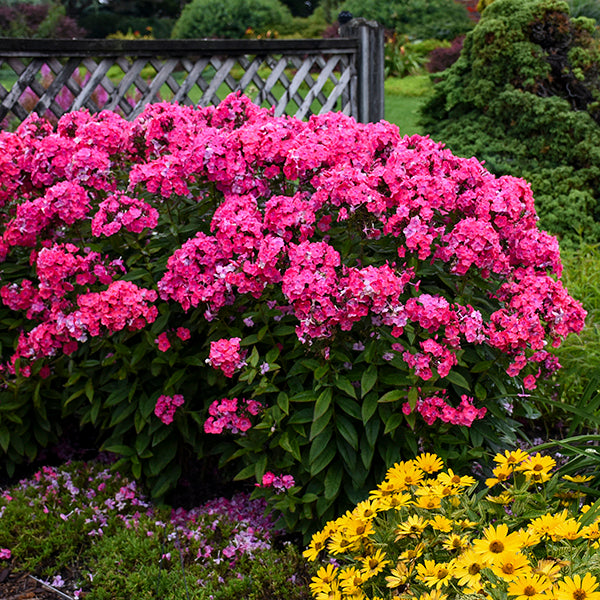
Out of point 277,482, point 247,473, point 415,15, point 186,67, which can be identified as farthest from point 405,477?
point 415,15

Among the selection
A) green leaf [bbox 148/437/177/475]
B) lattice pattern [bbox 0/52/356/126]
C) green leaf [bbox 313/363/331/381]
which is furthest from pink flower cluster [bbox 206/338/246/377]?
lattice pattern [bbox 0/52/356/126]

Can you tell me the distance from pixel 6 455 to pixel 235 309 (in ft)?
5.50

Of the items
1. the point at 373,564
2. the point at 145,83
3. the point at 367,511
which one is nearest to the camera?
the point at 373,564

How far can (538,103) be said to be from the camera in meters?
6.59

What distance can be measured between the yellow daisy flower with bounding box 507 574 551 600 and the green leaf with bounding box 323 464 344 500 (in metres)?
1.19

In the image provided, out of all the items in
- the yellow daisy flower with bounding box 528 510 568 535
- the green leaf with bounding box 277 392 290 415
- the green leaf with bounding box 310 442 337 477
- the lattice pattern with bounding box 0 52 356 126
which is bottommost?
the green leaf with bounding box 310 442 337 477

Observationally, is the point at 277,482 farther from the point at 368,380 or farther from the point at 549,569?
the point at 549,569

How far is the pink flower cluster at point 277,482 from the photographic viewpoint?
2688mm

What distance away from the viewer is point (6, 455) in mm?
3609

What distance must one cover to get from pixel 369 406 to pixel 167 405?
0.92 meters

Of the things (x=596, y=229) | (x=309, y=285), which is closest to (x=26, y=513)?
(x=309, y=285)

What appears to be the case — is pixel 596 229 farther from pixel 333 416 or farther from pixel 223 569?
pixel 223 569

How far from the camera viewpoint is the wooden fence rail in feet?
16.1

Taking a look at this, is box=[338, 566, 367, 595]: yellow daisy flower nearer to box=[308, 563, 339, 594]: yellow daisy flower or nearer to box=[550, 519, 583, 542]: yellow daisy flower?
box=[308, 563, 339, 594]: yellow daisy flower
